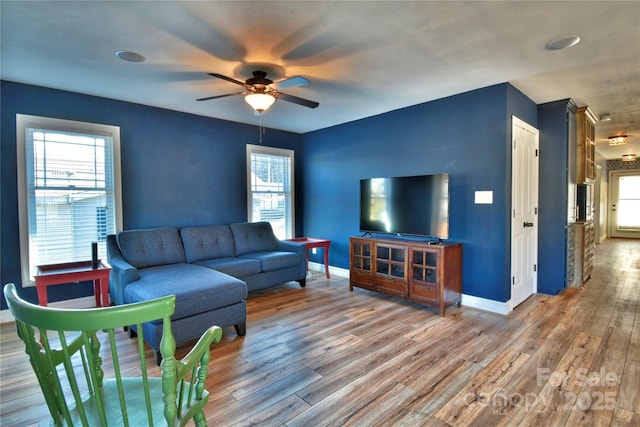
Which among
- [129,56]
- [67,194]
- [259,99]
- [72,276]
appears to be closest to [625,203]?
[259,99]

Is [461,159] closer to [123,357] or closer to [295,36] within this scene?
[295,36]

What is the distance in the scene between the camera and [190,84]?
3.40 m

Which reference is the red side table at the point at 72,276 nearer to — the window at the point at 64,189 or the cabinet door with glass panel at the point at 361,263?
the window at the point at 64,189

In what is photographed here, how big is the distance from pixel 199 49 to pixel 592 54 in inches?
129

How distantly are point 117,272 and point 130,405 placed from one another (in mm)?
2341

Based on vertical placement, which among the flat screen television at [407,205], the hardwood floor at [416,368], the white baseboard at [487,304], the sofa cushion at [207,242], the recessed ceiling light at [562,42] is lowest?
the hardwood floor at [416,368]

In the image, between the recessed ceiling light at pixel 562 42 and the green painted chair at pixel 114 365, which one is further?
the recessed ceiling light at pixel 562 42

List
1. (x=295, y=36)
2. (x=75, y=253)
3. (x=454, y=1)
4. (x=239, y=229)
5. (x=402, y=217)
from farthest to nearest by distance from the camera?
(x=239, y=229), (x=402, y=217), (x=75, y=253), (x=295, y=36), (x=454, y=1)

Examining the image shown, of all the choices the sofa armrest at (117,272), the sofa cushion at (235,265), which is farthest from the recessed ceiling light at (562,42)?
the sofa armrest at (117,272)

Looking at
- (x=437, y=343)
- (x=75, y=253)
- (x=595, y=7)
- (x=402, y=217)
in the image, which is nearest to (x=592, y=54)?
(x=595, y=7)

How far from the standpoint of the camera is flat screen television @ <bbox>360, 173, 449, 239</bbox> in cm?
366

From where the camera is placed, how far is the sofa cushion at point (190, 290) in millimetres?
2640

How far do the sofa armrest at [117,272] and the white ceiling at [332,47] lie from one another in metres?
1.78

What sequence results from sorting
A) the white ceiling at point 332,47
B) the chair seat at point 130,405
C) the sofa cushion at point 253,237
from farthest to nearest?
1. the sofa cushion at point 253,237
2. the white ceiling at point 332,47
3. the chair seat at point 130,405
